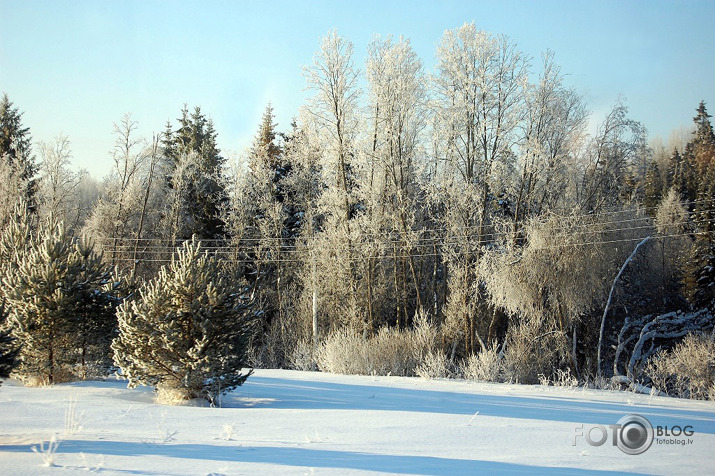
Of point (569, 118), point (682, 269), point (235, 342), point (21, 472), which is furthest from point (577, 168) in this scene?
point (21, 472)

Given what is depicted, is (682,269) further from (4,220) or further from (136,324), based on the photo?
(4,220)

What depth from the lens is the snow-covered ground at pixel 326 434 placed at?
593 centimetres

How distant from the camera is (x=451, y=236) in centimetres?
2886

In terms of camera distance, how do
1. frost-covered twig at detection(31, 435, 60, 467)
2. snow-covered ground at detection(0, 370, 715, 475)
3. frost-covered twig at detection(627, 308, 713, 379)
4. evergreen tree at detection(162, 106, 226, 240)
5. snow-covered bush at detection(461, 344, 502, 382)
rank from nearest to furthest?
frost-covered twig at detection(31, 435, 60, 467) → snow-covered ground at detection(0, 370, 715, 475) → snow-covered bush at detection(461, 344, 502, 382) → frost-covered twig at detection(627, 308, 713, 379) → evergreen tree at detection(162, 106, 226, 240)

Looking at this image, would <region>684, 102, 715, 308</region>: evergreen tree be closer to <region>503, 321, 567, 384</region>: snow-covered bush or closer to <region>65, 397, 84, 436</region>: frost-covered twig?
<region>503, 321, 567, 384</region>: snow-covered bush

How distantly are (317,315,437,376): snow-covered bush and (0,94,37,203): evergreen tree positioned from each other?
26.6 m

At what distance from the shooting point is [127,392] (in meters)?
11.8

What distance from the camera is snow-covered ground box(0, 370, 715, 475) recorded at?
19.4 ft

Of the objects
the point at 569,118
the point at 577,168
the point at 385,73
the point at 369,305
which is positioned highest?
the point at 385,73

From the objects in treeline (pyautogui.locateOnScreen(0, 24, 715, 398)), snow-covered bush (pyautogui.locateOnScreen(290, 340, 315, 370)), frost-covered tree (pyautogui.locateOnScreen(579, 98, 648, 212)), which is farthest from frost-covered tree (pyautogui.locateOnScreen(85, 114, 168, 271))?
frost-covered tree (pyautogui.locateOnScreen(579, 98, 648, 212))

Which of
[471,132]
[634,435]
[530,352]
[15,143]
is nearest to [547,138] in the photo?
[471,132]

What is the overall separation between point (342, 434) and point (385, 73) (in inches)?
930

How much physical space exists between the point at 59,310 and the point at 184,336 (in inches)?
149

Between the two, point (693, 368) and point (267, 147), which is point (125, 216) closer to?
point (267, 147)
